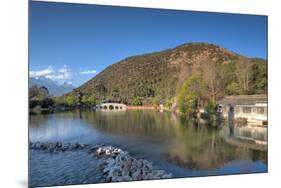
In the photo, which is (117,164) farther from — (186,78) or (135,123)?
(186,78)

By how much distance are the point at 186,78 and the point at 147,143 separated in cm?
90

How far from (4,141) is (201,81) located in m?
2.29

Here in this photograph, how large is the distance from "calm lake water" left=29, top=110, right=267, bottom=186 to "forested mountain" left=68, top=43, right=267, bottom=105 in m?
0.23

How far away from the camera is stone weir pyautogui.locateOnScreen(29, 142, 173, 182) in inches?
163

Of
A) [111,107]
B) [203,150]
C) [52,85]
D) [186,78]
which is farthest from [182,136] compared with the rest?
[52,85]

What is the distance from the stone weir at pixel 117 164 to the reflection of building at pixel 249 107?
113 cm

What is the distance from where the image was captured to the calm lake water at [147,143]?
4.02m

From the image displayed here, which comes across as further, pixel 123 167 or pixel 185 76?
pixel 185 76

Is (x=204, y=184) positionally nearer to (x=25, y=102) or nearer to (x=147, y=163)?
(x=147, y=163)

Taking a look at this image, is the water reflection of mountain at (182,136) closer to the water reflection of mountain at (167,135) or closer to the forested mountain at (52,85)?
the water reflection of mountain at (167,135)

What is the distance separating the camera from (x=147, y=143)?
4.37m

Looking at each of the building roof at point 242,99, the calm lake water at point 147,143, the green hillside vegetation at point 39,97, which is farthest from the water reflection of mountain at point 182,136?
the green hillside vegetation at point 39,97

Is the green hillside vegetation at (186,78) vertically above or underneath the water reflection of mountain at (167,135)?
above
